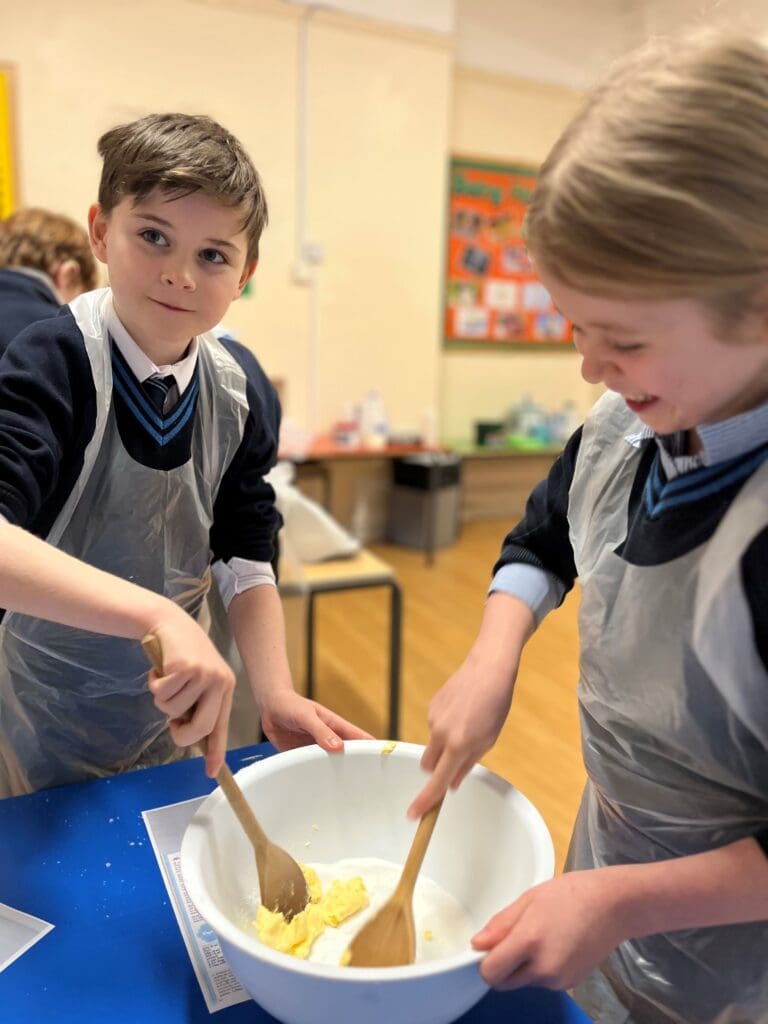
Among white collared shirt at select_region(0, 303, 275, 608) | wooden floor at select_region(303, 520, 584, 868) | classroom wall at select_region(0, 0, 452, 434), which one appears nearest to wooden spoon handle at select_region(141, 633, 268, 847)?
white collared shirt at select_region(0, 303, 275, 608)

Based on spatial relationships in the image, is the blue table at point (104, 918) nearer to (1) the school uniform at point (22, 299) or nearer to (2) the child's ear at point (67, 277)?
(1) the school uniform at point (22, 299)

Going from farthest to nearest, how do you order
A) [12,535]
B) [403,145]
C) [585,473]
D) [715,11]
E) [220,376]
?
1. [403,145]
2. [220,376]
3. [585,473]
4. [12,535]
5. [715,11]

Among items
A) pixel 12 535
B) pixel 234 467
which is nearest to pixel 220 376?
pixel 234 467

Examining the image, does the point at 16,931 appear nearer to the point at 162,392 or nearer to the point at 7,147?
the point at 162,392

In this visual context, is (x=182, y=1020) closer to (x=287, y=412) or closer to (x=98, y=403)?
(x=98, y=403)

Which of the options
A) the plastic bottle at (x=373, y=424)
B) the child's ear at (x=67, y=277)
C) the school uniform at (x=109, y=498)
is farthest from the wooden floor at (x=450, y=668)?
the child's ear at (x=67, y=277)

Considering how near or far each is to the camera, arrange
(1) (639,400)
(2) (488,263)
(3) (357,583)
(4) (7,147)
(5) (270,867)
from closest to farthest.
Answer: (1) (639,400), (5) (270,867), (3) (357,583), (4) (7,147), (2) (488,263)

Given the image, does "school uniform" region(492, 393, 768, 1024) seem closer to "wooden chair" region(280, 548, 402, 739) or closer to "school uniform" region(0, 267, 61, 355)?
"school uniform" region(0, 267, 61, 355)

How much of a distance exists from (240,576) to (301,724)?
25cm

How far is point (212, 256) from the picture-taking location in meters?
0.86

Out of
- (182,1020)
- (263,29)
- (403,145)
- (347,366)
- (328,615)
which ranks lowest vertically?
(328,615)

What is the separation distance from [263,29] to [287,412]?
67.8 inches

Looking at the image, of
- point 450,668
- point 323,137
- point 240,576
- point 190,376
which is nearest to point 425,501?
A: point 450,668

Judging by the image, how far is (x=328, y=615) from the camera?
132 inches
